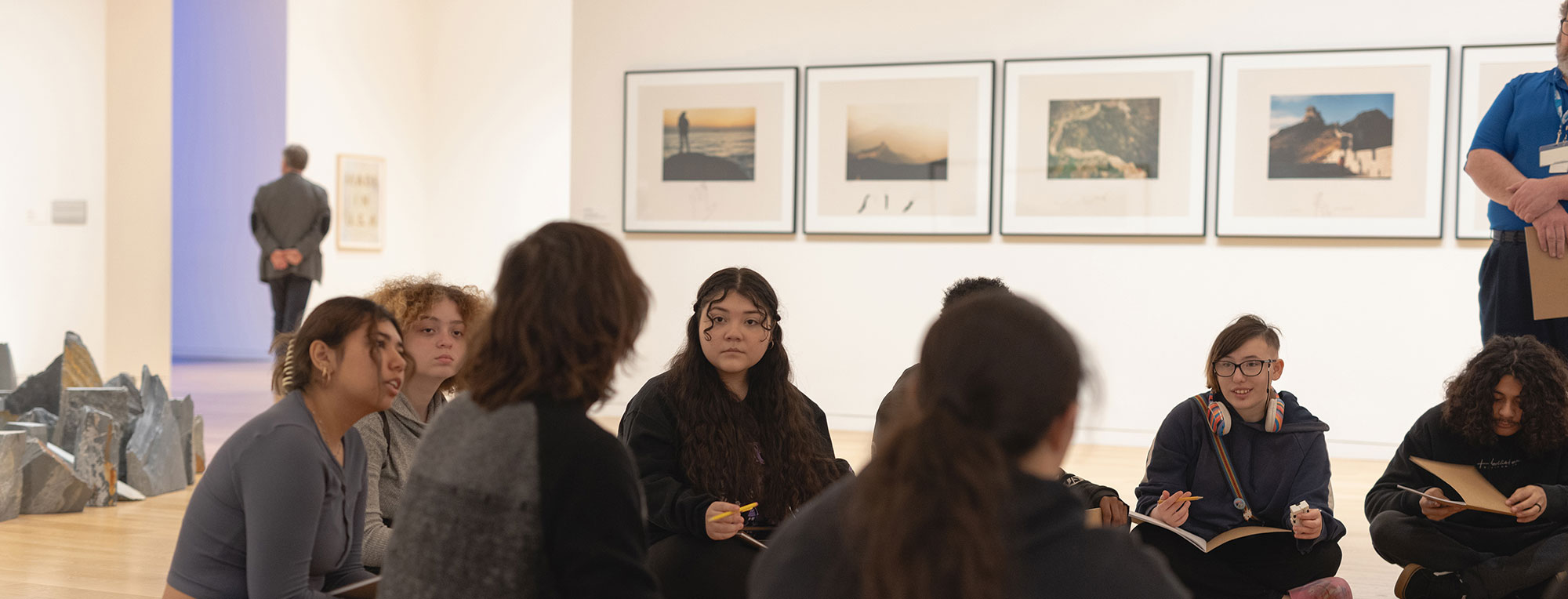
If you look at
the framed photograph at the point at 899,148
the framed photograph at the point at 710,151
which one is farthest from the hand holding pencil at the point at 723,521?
the framed photograph at the point at 710,151

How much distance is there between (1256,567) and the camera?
3.11 meters

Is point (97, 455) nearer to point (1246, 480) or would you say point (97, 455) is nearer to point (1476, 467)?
point (1246, 480)

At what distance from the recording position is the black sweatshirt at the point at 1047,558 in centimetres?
103

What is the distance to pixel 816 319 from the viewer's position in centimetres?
716

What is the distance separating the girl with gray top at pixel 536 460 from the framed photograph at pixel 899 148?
18.2 ft

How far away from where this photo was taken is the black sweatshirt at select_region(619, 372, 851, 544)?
2.66 metres

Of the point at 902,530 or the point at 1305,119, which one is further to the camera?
the point at 1305,119

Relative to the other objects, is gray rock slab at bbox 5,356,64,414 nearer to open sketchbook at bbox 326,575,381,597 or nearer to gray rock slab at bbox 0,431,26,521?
gray rock slab at bbox 0,431,26,521

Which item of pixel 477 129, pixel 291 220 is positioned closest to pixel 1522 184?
pixel 291 220

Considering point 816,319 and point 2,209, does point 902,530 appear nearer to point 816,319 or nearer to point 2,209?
point 816,319

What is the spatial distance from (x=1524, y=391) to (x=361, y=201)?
32.5 ft

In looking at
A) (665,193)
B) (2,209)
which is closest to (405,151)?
(2,209)

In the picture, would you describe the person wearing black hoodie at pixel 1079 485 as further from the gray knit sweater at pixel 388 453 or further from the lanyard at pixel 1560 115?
the lanyard at pixel 1560 115

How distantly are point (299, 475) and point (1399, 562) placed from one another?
2.84 m
